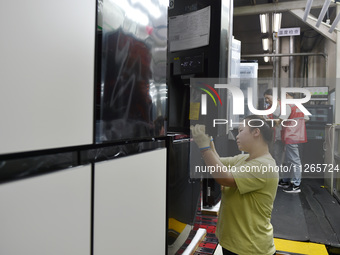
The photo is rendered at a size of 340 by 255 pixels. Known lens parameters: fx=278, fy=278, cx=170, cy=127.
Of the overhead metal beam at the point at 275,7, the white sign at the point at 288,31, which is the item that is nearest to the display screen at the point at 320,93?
the white sign at the point at 288,31

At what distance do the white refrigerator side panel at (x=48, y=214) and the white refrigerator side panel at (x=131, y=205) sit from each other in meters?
0.05

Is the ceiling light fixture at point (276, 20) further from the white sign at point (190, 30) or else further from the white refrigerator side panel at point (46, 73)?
the white refrigerator side panel at point (46, 73)

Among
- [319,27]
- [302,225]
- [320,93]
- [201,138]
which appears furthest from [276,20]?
[201,138]

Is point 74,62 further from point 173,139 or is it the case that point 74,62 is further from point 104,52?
point 173,139

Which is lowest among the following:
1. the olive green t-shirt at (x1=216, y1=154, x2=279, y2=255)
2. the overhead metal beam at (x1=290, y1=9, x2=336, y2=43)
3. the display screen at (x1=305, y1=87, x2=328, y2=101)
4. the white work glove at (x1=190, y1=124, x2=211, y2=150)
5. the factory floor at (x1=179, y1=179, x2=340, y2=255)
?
the factory floor at (x1=179, y1=179, x2=340, y2=255)

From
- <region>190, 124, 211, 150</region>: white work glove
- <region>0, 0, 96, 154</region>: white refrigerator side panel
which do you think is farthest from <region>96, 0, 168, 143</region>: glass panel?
<region>190, 124, 211, 150</region>: white work glove

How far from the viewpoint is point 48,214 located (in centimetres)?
52

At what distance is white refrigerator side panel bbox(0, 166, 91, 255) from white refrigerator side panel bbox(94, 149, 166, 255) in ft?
0.17

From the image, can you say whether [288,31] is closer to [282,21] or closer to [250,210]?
[282,21]

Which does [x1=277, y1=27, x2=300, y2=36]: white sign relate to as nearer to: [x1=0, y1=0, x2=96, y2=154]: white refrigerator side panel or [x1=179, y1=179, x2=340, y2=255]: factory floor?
[x1=179, y1=179, x2=340, y2=255]: factory floor

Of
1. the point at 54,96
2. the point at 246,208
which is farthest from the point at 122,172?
the point at 246,208

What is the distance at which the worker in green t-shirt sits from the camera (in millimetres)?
1457

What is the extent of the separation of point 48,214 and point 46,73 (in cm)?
26

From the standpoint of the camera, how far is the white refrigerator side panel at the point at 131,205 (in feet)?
2.27
